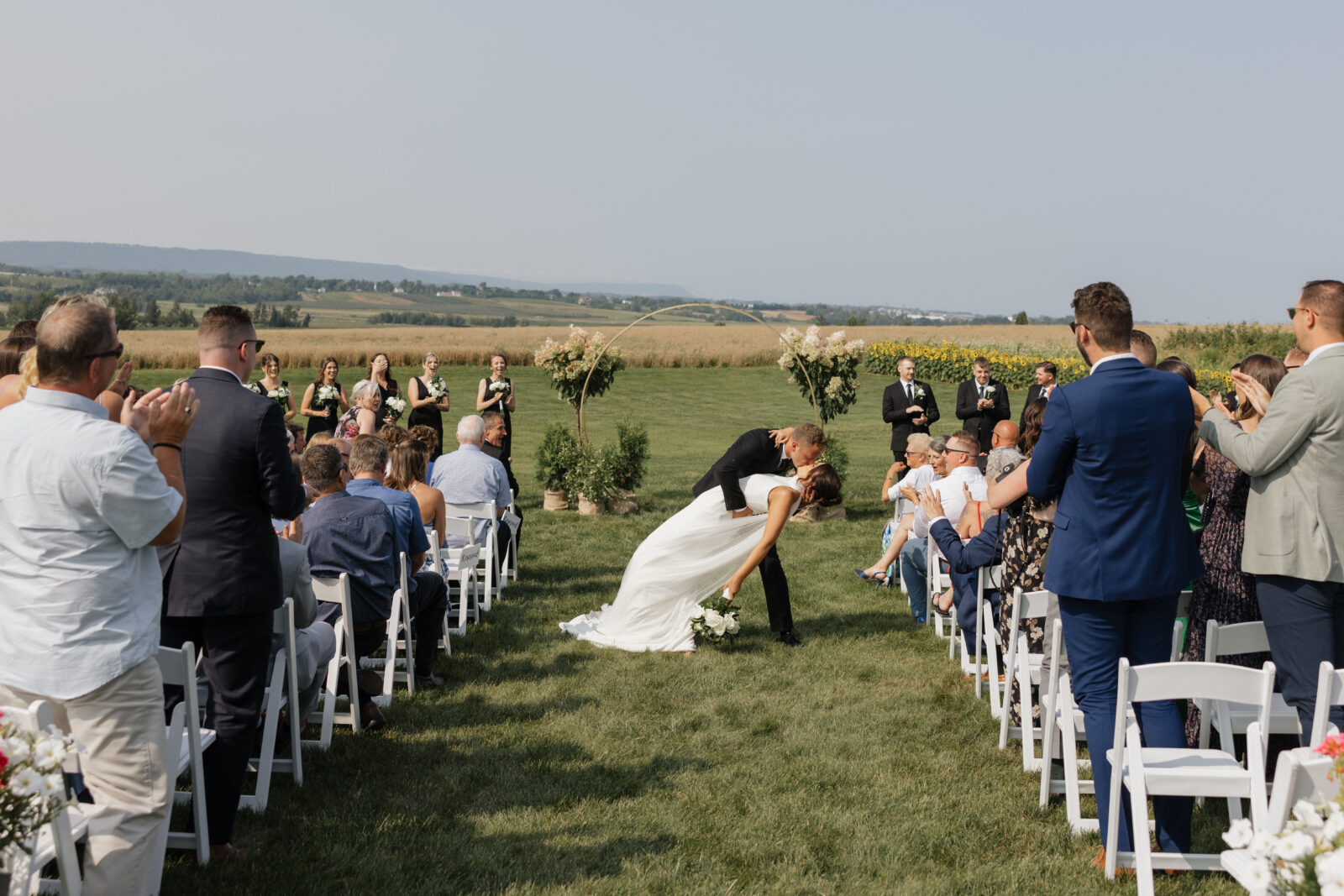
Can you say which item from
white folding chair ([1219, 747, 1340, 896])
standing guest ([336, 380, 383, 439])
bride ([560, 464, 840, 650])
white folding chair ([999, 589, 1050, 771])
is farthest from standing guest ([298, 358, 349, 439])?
Answer: white folding chair ([1219, 747, 1340, 896])

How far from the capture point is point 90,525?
315 cm

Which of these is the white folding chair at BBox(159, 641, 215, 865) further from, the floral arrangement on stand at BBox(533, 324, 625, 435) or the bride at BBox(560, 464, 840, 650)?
the floral arrangement on stand at BBox(533, 324, 625, 435)

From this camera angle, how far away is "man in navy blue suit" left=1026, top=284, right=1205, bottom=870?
4059mm

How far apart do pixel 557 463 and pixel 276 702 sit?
9.35 meters

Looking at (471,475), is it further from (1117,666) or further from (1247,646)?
(1247,646)

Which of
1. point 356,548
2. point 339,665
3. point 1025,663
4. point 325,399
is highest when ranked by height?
point 325,399

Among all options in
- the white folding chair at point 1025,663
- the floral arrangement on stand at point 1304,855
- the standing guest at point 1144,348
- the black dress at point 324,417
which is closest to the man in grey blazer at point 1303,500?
the standing guest at point 1144,348

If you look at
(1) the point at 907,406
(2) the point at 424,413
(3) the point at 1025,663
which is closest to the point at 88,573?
(3) the point at 1025,663

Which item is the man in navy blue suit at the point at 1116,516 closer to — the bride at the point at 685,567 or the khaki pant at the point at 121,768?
the khaki pant at the point at 121,768

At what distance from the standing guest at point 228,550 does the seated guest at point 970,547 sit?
3.88m

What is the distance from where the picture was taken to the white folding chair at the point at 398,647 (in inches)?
247

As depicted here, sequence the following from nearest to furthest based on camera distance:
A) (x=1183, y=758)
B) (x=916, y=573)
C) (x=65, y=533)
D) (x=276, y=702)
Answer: (x=65, y=533), (x=1183, y=758), (x=276, y=702), (x=916, y=573)

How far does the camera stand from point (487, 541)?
350 inches

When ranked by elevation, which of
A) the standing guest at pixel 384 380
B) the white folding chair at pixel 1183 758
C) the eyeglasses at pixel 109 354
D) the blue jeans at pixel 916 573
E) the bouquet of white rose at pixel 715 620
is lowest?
the bouquet of white rose at pixel 715 620
